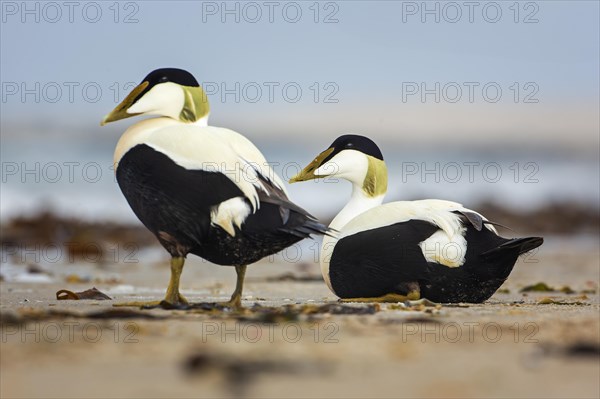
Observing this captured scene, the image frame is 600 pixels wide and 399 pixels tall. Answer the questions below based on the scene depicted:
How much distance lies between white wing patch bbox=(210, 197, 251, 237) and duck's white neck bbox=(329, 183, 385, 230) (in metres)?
1.50

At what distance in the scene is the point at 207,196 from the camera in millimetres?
5453

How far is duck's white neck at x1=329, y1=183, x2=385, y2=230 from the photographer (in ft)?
22.6

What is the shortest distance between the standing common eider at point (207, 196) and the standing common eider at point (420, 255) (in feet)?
2.57

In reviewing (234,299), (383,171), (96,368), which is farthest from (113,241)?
(96,368)

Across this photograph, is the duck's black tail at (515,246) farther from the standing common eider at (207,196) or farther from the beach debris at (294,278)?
the beach debris at (294,278)

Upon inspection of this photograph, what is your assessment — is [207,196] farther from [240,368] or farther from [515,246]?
[240,368]

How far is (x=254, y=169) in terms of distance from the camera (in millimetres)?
5621

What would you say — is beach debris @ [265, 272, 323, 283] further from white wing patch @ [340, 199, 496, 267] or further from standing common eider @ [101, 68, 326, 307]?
standing common eider @ [101, 68, 326, 307]

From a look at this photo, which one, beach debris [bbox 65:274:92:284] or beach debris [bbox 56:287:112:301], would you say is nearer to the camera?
beach debris [bbox 56:287:112:301]

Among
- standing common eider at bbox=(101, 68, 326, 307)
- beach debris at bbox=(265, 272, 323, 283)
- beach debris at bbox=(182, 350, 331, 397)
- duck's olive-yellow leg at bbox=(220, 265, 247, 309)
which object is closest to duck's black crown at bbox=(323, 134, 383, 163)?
standing common eider at bbox=(101, 68, 326, 307)

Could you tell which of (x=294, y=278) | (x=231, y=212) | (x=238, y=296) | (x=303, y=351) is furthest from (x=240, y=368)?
(x=294, y=278)

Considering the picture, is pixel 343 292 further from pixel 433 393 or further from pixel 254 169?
pixel 433 393

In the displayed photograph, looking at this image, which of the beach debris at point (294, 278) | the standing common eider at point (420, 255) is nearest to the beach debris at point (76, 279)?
the beach debris at point (294, 278)

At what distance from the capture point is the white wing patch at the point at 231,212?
5.45 m
